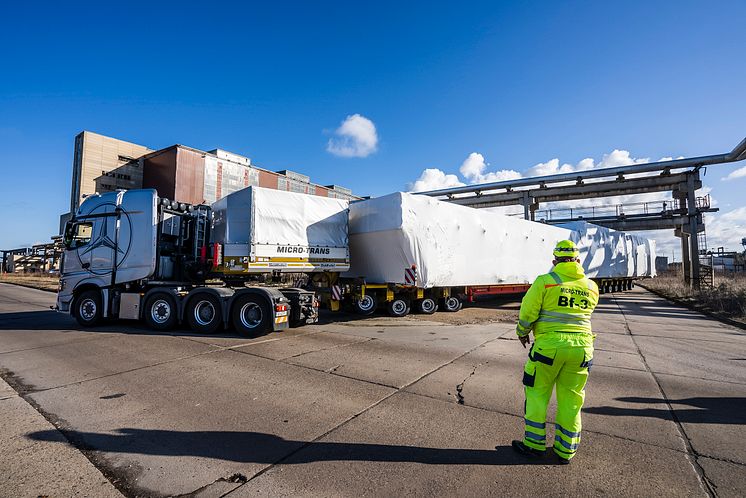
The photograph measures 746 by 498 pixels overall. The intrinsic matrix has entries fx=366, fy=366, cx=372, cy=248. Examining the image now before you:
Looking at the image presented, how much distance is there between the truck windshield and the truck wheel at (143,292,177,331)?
248 centimetres

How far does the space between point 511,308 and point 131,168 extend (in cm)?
Result: 2055

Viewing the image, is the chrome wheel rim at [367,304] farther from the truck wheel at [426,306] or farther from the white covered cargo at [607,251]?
the white covered cargo at [607,251]

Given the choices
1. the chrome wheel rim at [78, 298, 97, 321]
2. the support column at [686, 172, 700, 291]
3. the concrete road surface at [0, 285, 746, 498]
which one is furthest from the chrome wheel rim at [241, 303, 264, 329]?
the support column at [686, 172, 700, 291]

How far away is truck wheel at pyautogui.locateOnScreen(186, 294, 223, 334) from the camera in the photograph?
330 inches

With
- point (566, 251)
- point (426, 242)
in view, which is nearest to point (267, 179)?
point (426, 242)

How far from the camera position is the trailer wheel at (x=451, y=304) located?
13.0m

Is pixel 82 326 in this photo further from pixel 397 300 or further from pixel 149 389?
pixel 397 300

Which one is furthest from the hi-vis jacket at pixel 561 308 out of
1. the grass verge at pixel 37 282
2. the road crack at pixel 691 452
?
the grass verge at pixel 37 282

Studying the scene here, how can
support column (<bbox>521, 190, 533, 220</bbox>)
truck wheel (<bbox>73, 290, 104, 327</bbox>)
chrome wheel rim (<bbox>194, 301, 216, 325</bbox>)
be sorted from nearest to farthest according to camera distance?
chrome wheel rim (<bbox>194, 301, 216, 325</bbox>) < truck wheel (<bbox>73, 290, 104, 327</bbox>) < support column (<bbox>521, 190, 533, 220</bbox>)

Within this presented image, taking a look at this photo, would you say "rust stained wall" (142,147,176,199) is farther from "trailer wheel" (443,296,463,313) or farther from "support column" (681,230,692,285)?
"support column" (681,230,692,285)

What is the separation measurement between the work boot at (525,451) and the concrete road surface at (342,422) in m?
0.07

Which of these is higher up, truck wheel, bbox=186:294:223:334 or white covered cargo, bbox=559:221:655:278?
white covered cargo, bbox=559:221:655:278

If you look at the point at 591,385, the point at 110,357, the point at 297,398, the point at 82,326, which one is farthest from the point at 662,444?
the point at 82,326

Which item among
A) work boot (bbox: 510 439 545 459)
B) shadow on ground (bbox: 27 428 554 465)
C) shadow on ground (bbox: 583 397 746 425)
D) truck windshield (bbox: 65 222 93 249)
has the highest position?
truck windshield (bbox: 65 222 93 249)
